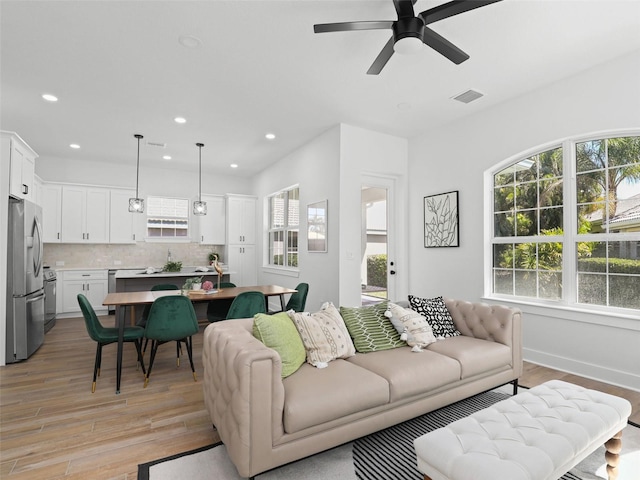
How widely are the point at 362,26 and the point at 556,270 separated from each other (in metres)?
3.24

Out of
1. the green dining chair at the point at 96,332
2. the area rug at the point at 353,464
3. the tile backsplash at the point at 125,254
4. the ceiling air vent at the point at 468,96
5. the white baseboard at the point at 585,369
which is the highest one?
the ceiling air vent at the point at 468,96

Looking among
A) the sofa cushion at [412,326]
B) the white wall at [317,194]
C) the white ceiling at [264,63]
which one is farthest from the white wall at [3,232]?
the sofa cushion at [412,326]

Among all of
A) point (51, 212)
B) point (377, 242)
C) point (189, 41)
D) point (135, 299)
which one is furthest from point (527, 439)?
point (51, 212)

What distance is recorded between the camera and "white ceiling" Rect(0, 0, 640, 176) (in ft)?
8.43

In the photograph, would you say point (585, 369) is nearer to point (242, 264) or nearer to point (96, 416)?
point (96, 416)

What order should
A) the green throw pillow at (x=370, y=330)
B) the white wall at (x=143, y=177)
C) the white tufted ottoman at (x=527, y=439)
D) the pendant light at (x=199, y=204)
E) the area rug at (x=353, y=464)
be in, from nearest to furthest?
the white tufted ottoman at (x=527, y=439) < the area rug at (x=353, y=464) < the green throw pillow at (x=370, y=330) < the pendant light at (x=199, y=204) < the white wall at (x=143, y=177)

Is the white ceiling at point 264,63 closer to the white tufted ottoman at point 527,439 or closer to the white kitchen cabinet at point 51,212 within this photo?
the white kitchen cabinet at point 51,212

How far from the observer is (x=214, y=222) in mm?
7645

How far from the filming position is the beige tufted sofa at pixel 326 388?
5.67ft

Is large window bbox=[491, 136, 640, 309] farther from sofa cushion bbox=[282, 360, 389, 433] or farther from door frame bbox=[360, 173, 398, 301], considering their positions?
sofa cushion bbox=[282, 360, 389, 433]

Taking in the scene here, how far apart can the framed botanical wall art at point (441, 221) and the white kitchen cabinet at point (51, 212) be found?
6.50 metres

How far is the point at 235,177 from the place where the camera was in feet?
26.8

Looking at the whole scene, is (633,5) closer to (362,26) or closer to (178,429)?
(362,26)

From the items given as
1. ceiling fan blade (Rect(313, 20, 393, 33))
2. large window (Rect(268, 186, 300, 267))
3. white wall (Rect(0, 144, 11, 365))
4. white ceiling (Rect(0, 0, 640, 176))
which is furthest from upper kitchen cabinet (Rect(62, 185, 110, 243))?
ceiling fan blade (Rect(313, 20, 393, 33))
